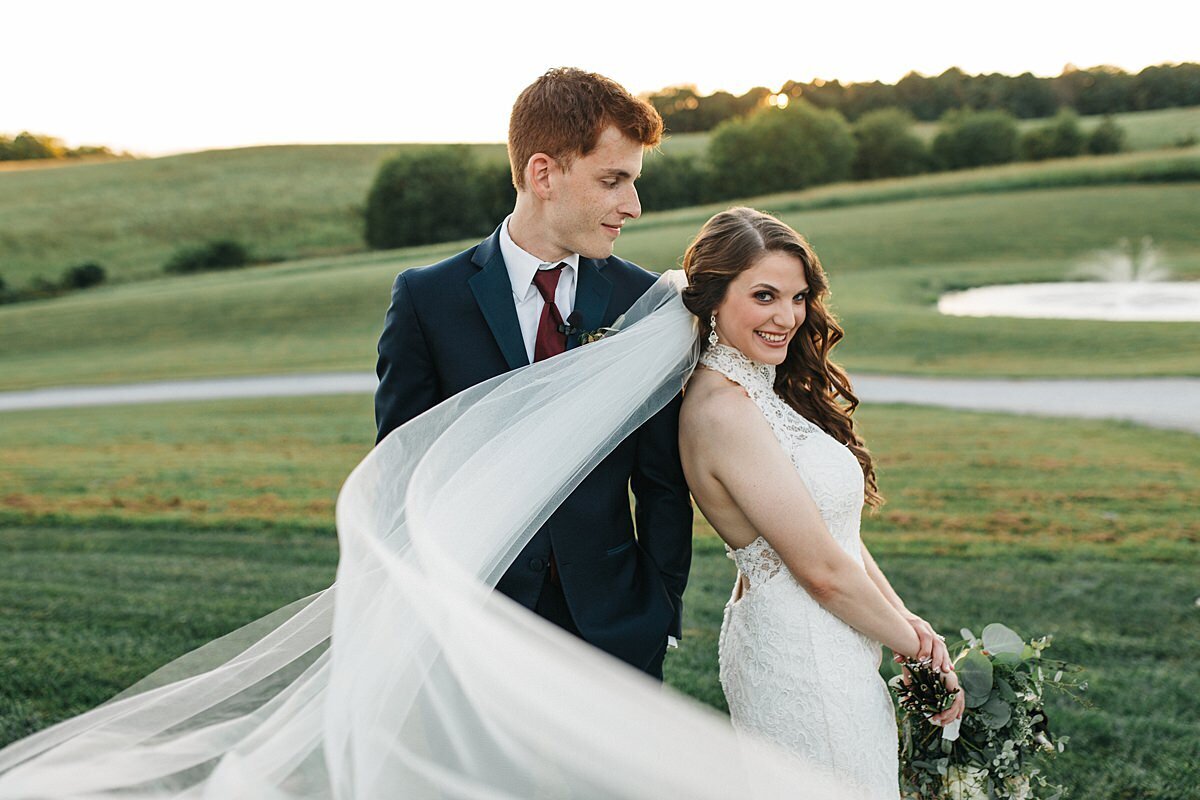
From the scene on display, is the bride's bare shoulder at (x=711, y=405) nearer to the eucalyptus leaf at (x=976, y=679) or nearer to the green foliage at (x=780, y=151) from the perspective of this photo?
the eucalyptus leaf at (x=976, y=679)

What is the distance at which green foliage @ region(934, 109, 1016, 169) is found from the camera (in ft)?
155

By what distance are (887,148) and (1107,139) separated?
9425mm

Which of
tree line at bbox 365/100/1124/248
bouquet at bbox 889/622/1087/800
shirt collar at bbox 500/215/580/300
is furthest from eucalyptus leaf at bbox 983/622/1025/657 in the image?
tree line at bbox 365/100/1124/248

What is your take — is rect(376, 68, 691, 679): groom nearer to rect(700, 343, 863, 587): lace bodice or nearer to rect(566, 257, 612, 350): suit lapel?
rect(566, 257, 612, 350): suit lapel

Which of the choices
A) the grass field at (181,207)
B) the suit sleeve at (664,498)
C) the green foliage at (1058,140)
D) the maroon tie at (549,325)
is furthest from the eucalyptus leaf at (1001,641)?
the green foliage at (1058,140)

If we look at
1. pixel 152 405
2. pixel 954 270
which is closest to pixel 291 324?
pixel 152 405

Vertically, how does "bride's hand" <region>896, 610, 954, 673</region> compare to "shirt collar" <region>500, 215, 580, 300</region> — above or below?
below

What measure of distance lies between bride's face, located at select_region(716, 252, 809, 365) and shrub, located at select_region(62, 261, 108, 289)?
43.1 metres

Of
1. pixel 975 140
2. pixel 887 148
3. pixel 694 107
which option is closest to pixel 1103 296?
pixel 975 140

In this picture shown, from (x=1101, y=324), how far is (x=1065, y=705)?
57.7 ft

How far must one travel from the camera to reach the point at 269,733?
9.23 ft

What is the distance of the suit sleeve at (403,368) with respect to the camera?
3.20 m

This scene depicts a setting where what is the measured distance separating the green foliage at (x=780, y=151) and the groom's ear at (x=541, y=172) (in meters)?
45.5

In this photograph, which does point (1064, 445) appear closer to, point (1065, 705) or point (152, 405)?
point (1065, 705)
